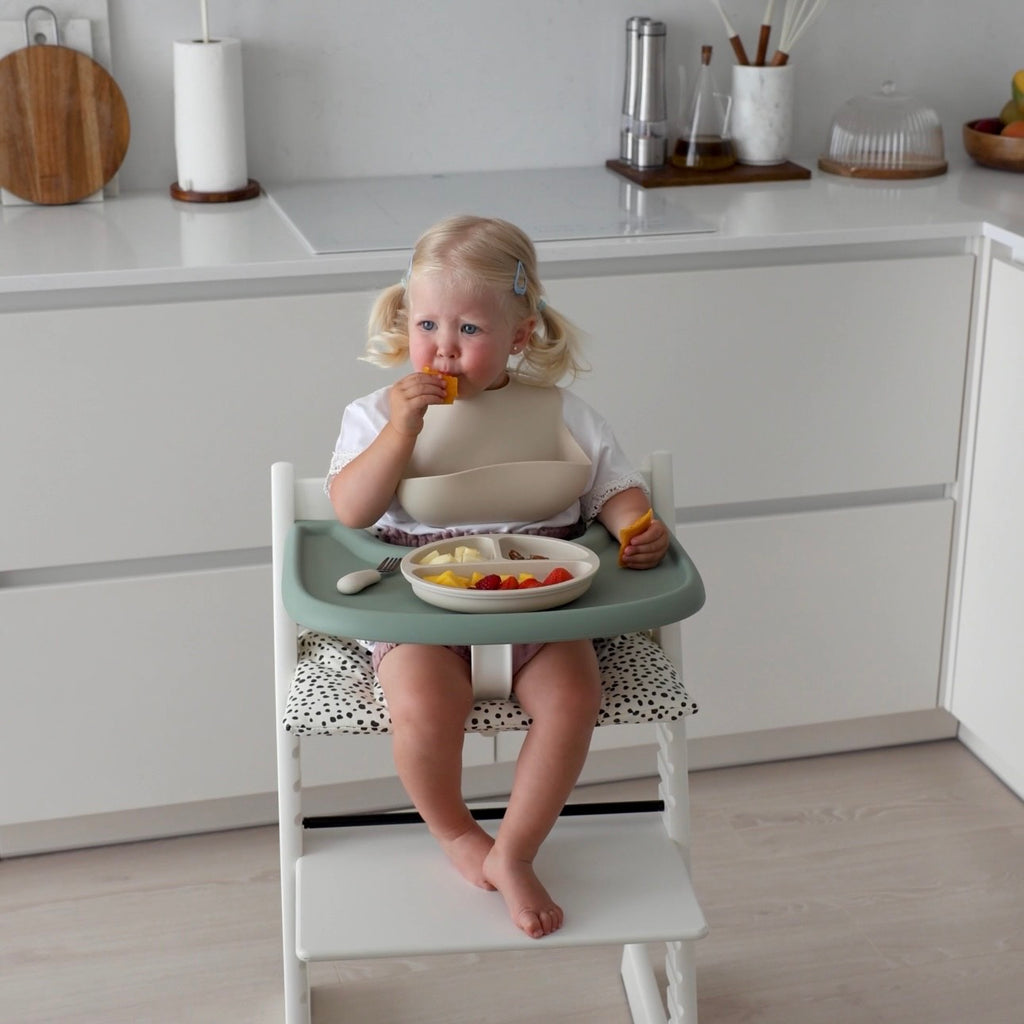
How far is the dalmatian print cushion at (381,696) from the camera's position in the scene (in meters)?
1.39

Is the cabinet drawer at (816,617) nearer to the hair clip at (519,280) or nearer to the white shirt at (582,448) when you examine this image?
the white shirt at (582,448)

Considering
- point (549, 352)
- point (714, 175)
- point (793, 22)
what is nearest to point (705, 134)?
point (714, 175)

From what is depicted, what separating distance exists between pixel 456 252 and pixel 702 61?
1.07m

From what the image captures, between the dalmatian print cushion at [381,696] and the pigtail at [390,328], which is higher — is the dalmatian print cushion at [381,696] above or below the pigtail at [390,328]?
below

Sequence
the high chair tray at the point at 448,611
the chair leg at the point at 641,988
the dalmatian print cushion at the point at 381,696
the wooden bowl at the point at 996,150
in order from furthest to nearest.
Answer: the wooden bowl at the point at 996,150 < the chair leg at the point at 641,988 < the dalmatian print cushion at the point at 381,696 < the high chair tray at the point at 448,611

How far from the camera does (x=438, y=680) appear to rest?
4.59 ft

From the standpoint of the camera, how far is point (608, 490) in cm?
155

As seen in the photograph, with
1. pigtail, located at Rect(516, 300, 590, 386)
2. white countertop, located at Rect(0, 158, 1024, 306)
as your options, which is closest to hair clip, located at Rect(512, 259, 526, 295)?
pigtail, located at Rect(516, 300, 590, 386)

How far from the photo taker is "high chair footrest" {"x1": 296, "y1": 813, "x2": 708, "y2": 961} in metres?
1.31

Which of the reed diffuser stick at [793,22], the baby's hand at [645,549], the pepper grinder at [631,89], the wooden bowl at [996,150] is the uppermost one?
the reed diffuser stick at [793,22]

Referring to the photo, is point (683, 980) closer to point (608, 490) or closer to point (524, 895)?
point (524, 895)

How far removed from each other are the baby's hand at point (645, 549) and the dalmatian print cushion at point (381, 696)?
5.0 inches

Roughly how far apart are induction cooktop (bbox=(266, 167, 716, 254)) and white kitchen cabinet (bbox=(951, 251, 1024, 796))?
16.8 inches

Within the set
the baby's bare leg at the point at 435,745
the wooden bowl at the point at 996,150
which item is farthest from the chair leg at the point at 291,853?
the wooden bowl at the point at 996,150
